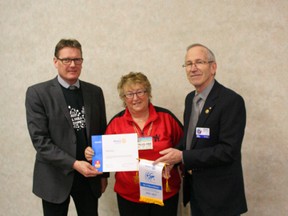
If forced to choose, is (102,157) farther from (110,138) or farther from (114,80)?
(114,80)

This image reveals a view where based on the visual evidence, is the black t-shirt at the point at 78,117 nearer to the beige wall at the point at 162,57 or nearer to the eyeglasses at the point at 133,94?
the eyeglasses at the point at 133,94

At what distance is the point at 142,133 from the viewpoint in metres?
1.97

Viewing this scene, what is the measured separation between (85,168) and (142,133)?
49 centimetres

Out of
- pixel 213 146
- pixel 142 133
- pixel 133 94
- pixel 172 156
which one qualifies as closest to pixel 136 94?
pixel 133 94

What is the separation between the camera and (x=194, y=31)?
249cm

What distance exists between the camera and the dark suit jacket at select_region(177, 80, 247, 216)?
1580 mm

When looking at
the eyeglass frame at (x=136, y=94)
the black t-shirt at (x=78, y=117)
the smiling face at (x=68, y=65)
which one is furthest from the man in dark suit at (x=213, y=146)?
the smiling face at (x=68, y=65)

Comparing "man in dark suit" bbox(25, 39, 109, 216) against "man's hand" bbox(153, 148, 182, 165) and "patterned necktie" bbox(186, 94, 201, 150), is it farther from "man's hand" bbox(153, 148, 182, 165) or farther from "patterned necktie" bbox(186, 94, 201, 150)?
"patterned necktie" bbox(186, 94, 201, 150)

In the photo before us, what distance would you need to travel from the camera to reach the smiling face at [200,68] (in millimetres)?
1693

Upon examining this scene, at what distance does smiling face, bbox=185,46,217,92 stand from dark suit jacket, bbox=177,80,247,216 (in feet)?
0.26

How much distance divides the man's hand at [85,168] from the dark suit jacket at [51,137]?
52 mm

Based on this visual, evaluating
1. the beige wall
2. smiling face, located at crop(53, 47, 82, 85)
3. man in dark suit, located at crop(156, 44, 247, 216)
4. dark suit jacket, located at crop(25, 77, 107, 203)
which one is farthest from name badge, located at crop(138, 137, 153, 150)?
the beige wall

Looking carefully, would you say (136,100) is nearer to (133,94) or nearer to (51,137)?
(133,94)

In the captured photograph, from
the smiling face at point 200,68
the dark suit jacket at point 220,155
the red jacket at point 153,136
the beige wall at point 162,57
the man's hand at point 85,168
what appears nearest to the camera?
the dark suit jacket at point 220,155
